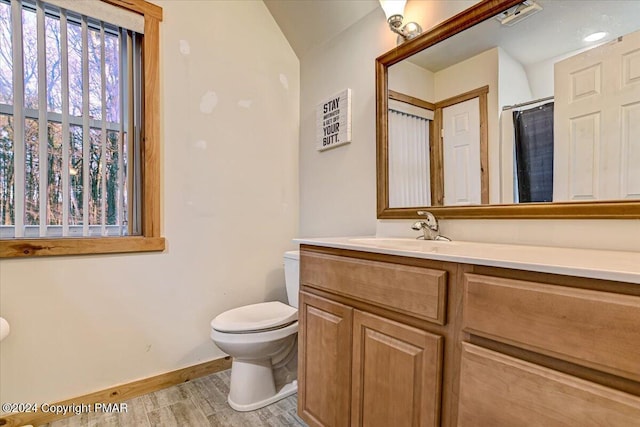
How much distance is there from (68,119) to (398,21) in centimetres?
169

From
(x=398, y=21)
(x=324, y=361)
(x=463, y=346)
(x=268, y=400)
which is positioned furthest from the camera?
(x=268, y=400)

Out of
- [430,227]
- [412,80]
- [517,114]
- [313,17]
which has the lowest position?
[430,227]

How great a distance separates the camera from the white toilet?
1539 mm

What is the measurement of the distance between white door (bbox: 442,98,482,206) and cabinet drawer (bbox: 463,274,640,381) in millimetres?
635

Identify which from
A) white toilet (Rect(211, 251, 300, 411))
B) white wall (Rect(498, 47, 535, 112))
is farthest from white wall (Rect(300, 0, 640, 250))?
→ white toilet (Rect(211, 251, 300, 411))

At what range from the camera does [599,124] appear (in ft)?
3.27

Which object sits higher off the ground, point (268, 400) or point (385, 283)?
point (385, 283)

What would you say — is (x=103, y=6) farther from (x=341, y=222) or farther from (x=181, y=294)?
(x=341, y=222)

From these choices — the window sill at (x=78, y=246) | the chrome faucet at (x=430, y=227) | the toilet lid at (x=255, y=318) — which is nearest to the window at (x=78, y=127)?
the window sill at (x=78, y=246)

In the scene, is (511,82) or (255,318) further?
(255,318)

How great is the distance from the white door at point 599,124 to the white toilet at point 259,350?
130 centimetres

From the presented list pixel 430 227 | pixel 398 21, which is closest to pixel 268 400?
pixel 430 227

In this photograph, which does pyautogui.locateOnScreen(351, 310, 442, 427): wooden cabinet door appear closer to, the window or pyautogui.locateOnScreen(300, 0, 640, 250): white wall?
pyautogui.locateOnScreen(300, 0, 640, 250): white wall

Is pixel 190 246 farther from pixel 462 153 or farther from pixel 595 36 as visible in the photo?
pixel 595 36
